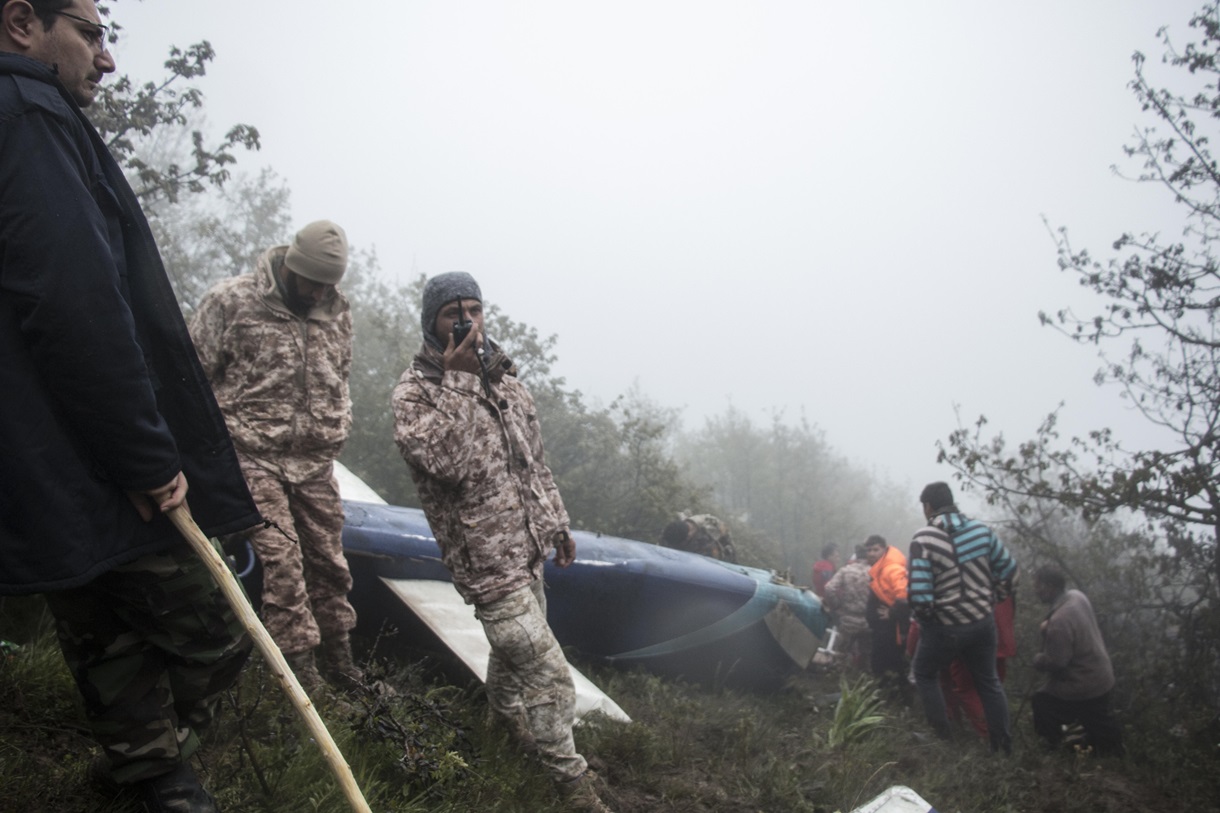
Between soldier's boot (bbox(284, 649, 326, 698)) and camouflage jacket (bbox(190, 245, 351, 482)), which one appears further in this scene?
camouflage jacket (bbox(190, 245, 351, 482))

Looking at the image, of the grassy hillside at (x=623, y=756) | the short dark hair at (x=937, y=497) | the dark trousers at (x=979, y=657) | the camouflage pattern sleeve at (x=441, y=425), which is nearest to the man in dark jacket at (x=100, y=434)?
the grassy hillside at (x=623, y=756)

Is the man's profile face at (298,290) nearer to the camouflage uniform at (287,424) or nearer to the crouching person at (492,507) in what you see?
the camouflage uniform at (287,424)

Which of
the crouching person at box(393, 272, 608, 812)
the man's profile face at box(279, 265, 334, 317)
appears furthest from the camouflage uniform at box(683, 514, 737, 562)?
the man's profile face at box(279, 265, 334, 317)

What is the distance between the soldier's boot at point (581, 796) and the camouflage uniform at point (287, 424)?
1.22m

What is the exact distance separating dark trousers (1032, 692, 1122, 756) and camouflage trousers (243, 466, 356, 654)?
5.70 m

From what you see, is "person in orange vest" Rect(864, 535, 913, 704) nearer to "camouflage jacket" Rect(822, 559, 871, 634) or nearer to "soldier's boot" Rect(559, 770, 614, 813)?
"camouflage jacket" Rect(822, 559, 871, 634)

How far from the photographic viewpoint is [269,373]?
368cm

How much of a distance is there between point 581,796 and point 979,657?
420 centimetres

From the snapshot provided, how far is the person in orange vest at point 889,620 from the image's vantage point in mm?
7848

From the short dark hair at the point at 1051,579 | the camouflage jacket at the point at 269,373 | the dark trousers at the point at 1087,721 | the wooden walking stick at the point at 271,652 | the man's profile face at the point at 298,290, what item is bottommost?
the dark trousers at the point at 1087,721

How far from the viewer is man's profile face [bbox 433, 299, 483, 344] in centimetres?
353

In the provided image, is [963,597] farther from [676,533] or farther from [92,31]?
[92,31]

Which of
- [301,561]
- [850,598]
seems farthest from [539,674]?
[850,598]

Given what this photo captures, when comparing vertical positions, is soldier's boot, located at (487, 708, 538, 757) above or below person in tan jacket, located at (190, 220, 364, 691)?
below
